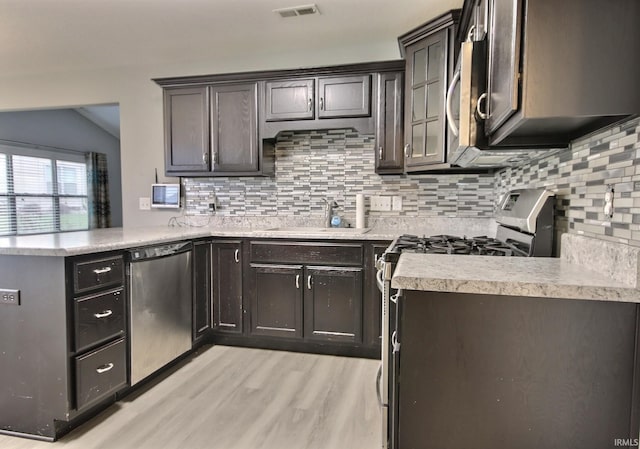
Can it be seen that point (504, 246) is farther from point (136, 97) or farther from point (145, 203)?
point (136, 97)

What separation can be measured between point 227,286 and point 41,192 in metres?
4.37

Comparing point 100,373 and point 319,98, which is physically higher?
point 319,98

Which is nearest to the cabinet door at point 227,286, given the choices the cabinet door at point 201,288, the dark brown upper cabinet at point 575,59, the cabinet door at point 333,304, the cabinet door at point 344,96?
the cabinet door at point 201,288

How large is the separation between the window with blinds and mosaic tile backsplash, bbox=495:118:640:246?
6.17 m

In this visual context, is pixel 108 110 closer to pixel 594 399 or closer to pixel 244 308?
pixel 244 308

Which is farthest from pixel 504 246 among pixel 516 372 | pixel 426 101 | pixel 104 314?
pixel 104 314

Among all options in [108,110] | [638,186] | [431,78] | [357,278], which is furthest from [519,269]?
[108,110]

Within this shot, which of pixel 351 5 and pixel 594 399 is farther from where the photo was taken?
pixel 351 5

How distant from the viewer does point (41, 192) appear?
5.49 meters

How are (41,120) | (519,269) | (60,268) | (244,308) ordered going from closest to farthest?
(519,269)
(60,268)
(244,308)
(41,120)

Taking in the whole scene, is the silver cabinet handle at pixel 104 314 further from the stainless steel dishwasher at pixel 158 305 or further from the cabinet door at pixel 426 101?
the cabinet door at pixel 426 101

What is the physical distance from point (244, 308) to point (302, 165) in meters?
1.30

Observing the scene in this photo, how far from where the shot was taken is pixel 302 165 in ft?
10.7

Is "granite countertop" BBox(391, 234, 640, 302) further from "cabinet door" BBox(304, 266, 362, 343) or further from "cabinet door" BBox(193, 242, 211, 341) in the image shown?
"cabinet door" BBox(193, 242, 211, 341)
